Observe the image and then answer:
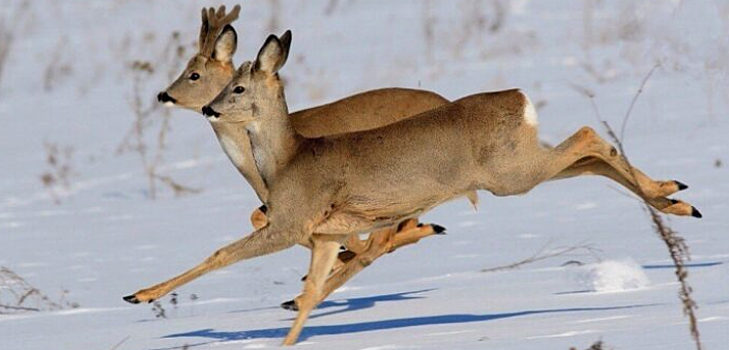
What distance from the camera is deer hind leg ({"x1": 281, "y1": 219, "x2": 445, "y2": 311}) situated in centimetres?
837

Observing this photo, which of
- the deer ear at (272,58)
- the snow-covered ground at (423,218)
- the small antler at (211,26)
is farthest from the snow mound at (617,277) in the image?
the small antler at (211,26)

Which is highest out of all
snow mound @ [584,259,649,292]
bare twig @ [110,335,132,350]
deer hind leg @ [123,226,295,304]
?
deer hind leg @ [123,226,295,304]

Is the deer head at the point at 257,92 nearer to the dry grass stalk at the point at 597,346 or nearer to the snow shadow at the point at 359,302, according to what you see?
the snow shadow at the point at 359,302

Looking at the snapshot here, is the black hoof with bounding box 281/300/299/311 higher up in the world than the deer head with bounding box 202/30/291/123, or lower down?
lower down

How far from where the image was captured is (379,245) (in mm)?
8906

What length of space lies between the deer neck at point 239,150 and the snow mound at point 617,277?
1968 mm

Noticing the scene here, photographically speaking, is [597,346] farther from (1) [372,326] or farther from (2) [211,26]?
(2) [211,26]

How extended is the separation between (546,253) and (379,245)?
147 cm

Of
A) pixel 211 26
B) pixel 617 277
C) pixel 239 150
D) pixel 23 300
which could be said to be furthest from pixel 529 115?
pixel 23 300

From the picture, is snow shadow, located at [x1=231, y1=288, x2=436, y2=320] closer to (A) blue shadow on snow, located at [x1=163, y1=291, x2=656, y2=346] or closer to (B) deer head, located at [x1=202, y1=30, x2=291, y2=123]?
(A) blue shadow on snow, located at [x1=163, y1=291, x2=656, y2=346]

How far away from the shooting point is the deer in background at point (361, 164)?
7516mm

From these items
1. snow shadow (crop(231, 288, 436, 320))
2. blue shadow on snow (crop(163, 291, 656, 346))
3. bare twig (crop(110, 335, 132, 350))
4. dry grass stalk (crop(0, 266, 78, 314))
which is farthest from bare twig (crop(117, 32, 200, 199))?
bare twig (crop(110, 335, 132, 350))

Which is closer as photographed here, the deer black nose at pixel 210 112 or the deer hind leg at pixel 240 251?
the deer hind leg at pixel 240 251

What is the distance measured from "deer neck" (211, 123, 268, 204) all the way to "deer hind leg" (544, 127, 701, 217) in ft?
5.95
